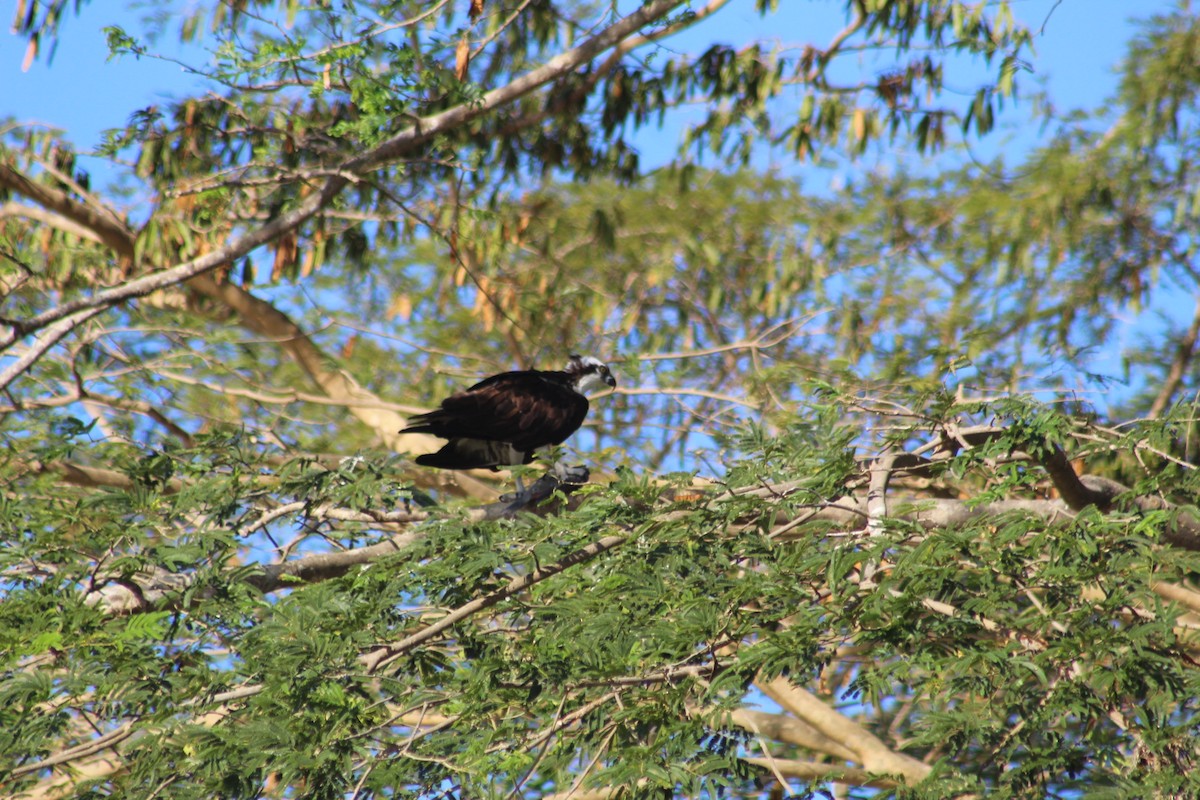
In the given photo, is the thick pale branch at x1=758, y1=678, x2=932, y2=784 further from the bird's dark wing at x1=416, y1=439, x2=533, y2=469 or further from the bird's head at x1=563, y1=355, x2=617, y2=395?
the bird's dark wing at x1=416, y1=439, x2=533, y2=469

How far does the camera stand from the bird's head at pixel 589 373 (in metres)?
8.05

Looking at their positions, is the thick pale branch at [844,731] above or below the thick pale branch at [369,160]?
below

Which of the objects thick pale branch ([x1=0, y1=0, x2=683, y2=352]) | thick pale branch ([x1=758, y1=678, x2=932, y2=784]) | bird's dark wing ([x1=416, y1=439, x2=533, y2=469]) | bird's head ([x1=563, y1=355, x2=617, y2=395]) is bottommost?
thick pale branch ([x1=758, y1=678, x2=932, y2=784])

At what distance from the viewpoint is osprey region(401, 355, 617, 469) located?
21.0ft

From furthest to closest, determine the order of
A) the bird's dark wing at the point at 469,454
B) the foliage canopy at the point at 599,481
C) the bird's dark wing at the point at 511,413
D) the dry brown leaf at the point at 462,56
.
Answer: the dry brown leaf at the point at 462,56
the bird's dark wing at the point at 469,454
the bird's dark wing at the point at 511,413
the foliage canopy at the point at 599,481

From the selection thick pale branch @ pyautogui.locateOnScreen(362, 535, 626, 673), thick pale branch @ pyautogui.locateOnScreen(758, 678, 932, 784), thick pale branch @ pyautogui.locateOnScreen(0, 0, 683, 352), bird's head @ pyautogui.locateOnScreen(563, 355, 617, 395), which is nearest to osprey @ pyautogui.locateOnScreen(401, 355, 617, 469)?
bird's head @ pyautogui.locateOnScreen(563, 355, 617, 395)

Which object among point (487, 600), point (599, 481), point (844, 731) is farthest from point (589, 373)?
point (487, 600)

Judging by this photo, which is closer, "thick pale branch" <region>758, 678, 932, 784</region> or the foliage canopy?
the foliage canopy

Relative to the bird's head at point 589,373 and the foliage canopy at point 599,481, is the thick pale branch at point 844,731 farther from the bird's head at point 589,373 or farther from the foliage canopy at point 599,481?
the bird's head at point 589,373

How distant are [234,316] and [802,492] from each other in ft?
25.9

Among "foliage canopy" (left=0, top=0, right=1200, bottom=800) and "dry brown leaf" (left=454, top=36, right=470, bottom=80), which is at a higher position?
"dry brown leaf" (left=454, top=36, right=470, bottom=80)

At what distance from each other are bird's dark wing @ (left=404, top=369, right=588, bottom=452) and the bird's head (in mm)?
1010

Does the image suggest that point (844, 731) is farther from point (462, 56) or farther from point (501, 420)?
point (462, 56)

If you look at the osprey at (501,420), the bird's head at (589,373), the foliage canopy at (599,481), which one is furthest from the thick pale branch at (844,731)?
the osprey at (501,420)
